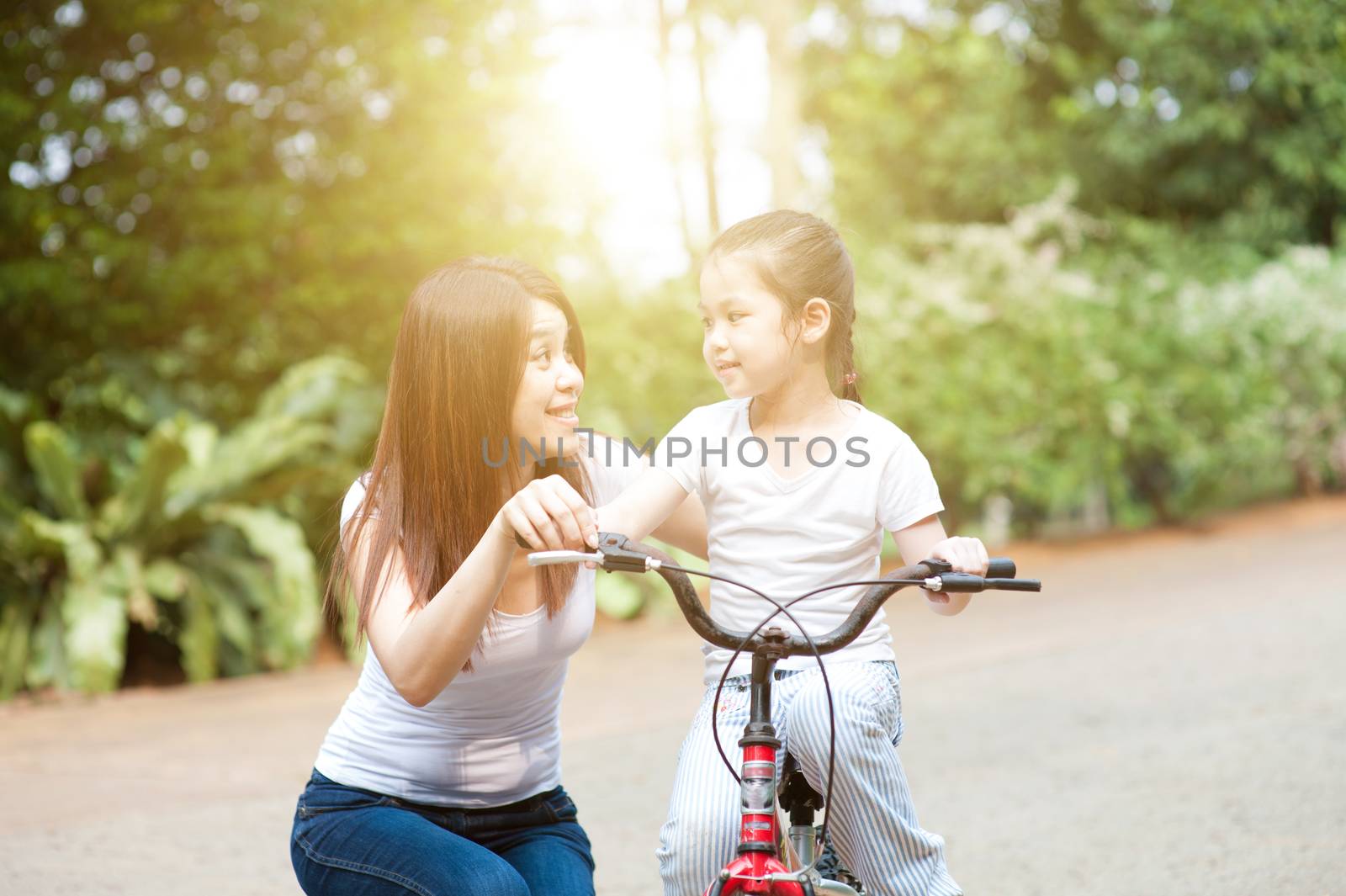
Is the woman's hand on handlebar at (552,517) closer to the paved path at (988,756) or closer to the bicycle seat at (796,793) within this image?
the bicycle seat at (796,793)

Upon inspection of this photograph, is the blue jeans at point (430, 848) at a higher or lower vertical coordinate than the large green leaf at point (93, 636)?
higher

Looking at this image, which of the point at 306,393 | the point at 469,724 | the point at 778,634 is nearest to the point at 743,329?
the point at 778,634

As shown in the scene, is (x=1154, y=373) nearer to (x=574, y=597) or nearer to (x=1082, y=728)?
(x=1082, y=728)

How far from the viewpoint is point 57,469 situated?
8500 millimetres

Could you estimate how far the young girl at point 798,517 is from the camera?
2359mm

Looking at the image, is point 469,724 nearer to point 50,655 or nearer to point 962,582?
point 962,582

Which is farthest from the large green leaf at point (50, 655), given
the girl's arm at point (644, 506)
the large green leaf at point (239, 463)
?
the girl's arm at point (644, 506)

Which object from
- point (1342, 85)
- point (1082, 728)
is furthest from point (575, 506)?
point (1342, 85)

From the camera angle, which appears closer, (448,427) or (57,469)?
(448,427)

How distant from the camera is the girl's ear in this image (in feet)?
8.34

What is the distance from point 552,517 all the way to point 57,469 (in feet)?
23.9

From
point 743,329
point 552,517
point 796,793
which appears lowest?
point 796,793

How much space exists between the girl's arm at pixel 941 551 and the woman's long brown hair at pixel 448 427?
71 centimetres

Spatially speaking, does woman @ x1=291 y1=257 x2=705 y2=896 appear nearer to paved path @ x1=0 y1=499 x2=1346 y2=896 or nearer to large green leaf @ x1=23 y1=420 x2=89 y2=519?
paved path @ x1=0 y1=499 x2=1346 y2=896
